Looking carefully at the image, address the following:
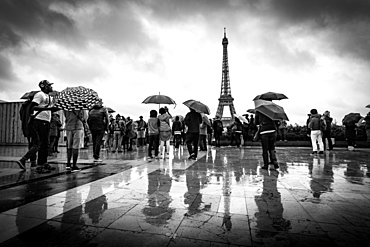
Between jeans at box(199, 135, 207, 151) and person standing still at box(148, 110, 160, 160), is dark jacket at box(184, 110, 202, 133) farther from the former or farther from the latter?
jeans at box(199, 135, 207, 151)

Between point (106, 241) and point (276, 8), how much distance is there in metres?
11.7

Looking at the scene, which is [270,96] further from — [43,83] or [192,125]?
[43,83]

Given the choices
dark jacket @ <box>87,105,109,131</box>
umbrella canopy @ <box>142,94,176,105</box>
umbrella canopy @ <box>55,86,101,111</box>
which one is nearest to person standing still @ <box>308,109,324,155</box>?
umbrella canopy @ <box>142,94,176,105</box>

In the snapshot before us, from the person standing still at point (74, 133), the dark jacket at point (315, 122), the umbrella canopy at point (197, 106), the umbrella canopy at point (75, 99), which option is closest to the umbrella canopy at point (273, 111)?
the umbrella canopy at point (197, 106)

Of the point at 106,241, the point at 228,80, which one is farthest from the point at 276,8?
the point at 228,80

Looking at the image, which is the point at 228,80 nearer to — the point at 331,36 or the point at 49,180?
the point at 331,36

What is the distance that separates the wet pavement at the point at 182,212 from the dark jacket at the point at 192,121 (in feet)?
10.3

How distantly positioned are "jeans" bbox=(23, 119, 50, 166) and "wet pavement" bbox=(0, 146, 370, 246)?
2.59ft

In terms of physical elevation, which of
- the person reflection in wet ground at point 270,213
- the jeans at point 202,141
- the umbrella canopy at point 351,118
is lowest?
the person reflection in wet ground at point 270,213

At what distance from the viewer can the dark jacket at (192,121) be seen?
6.91 metres

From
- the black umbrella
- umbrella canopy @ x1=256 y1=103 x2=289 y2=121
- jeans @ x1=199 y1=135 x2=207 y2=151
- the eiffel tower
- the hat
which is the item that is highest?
the eiffel tower

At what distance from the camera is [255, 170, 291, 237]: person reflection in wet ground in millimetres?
1924

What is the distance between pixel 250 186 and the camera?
3484 millimetres

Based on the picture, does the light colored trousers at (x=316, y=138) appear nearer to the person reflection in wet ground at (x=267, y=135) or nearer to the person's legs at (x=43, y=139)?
the person reflection in wet ground at (x=267, y=135)
